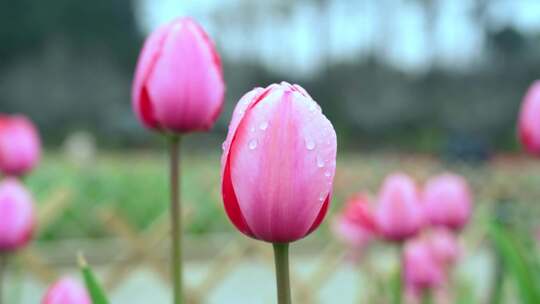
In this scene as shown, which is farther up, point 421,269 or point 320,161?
point 320,161

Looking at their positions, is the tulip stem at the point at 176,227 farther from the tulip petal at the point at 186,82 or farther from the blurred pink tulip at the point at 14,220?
the blurred pink tulip at the point at 14,220

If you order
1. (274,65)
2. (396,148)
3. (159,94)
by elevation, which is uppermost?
(159,94)

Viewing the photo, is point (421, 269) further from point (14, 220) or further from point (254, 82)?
point (254, 82)

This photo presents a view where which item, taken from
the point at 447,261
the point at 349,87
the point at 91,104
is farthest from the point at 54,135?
the point at 447,261

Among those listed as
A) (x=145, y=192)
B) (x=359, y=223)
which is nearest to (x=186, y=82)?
(x=359, y=223)

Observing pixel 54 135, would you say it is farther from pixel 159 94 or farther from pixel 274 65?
pixel 159 94
